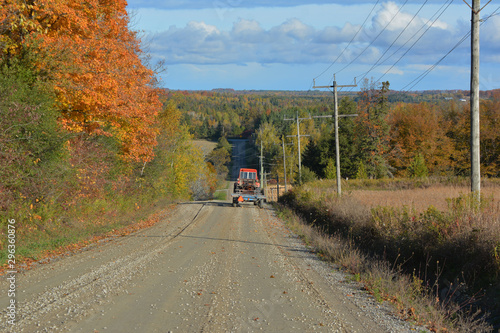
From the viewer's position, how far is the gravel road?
241 inches

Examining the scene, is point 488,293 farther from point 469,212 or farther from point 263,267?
point 263,267

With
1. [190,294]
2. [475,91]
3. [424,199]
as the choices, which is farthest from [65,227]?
[424,199]

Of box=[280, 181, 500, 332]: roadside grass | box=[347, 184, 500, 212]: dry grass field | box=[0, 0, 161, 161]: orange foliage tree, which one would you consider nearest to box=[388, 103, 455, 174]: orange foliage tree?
box=[347, 184, 500, 212]: dry grass field

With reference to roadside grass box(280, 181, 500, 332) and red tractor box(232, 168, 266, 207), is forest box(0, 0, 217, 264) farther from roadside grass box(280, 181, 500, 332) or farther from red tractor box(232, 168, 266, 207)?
red tractor box(232, 168, 266, 207)

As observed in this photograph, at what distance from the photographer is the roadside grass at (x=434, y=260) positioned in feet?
24.5

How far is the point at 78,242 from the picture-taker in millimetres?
14000

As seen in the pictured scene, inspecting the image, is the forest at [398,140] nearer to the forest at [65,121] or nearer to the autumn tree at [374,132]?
the autumn tree at [374,132]

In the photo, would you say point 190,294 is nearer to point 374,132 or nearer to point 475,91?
point 475,91

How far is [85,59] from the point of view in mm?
16859

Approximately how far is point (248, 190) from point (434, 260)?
1066 inches

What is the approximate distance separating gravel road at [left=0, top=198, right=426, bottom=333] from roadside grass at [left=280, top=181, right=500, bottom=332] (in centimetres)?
69

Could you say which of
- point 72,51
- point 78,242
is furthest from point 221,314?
point 72,51

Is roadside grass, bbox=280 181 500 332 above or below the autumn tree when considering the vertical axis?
below

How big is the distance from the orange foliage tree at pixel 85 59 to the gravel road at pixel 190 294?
6.96 meters
